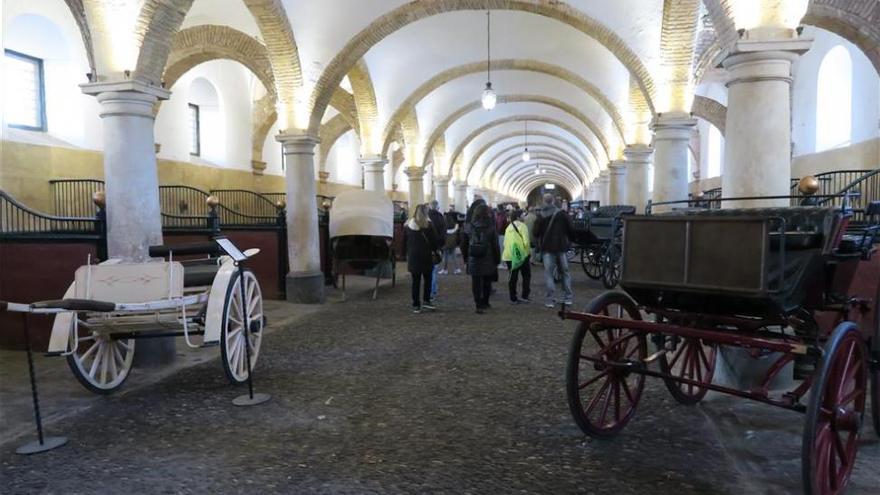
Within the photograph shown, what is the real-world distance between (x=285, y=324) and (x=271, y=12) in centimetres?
518

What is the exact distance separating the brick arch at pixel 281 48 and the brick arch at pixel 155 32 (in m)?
3.40

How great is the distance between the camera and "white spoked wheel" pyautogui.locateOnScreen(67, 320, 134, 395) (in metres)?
4.54

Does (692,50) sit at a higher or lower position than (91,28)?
higher

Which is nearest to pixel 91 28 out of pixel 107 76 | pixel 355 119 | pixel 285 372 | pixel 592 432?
pixel 107 76

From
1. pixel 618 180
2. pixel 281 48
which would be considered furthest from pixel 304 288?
pixel 618 180

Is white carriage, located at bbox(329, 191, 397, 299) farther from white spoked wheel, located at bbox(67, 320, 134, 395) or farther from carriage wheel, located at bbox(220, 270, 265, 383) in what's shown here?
white spoked wheel, located at bbox(67, 320, 134, 395)

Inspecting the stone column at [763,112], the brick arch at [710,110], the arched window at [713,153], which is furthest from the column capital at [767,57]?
the arched window at [713,153]

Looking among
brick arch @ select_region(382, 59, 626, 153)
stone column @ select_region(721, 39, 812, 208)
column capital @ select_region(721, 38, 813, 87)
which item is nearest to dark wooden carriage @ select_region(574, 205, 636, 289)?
brick arch @ select_region(382, 59, 626, 153)

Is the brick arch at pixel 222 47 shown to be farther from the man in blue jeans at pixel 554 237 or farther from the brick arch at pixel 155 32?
the man in blue jeans at pixel 554 237

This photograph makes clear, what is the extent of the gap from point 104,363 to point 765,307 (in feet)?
15.8

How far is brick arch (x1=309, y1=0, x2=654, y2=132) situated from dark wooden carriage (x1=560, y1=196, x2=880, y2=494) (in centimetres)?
805

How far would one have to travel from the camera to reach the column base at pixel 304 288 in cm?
998

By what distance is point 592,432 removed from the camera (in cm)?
370

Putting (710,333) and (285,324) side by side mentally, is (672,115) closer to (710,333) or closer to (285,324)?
(285,324)
